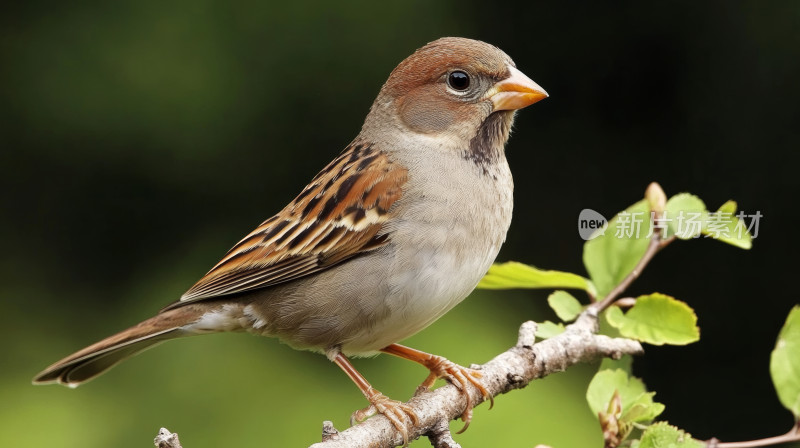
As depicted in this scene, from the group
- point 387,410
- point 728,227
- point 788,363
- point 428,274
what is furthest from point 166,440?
point 728,227

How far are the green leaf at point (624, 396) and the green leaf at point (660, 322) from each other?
0.10 metres

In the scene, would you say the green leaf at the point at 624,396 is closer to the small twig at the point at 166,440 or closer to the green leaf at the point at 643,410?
the green leaf at the point at 643,410

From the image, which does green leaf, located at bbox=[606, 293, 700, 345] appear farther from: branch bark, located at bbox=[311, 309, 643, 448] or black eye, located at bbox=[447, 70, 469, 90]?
black eye, located at bbox=[447, 70, 469, 90]

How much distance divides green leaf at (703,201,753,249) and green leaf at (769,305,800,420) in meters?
0.24

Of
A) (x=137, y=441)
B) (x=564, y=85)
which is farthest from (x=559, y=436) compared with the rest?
(x=564, y=85)

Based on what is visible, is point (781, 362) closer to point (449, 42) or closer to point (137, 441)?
point (449, 42)

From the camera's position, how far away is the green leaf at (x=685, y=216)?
6.41 feet

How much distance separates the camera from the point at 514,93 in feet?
7.31

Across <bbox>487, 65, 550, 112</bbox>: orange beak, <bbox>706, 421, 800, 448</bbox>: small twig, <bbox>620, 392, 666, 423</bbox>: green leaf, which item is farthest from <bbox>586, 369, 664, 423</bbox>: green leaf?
<bbox>487, 65, 550, 112</bbox>: orange beak

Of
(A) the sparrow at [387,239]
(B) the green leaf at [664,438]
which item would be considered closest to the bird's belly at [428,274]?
(A) the sparrow at [387,239]

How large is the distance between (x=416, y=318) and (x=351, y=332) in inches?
5.9

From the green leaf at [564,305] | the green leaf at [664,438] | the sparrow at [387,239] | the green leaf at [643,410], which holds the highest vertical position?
the sparrow at [387,239]

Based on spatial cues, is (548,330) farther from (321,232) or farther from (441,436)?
(321,232)

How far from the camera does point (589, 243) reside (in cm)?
212
